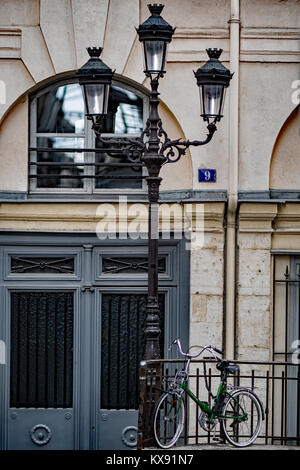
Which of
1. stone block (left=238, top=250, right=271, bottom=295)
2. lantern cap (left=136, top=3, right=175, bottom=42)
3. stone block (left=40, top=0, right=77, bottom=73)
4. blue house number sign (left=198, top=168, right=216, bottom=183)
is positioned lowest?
stone block (left=238, top=250, right=271, bottom=295)

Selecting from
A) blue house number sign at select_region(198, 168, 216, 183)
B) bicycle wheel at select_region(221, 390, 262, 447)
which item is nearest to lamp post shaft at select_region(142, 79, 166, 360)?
bicycle wheel at select_region(221, 390, 262, 447)

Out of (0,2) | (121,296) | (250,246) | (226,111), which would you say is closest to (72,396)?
(121,296)

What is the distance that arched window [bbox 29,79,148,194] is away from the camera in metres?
12.9

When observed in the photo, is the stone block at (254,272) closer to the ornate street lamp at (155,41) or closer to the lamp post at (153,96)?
the lamp post at (153,96)

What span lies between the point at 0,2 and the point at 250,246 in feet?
12.2

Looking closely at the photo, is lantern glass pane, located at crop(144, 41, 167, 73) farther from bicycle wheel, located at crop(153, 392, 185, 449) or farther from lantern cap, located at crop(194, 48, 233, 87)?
bicycle wheel, located at crop(153, 392, 185, 449)

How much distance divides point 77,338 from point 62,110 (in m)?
2.48

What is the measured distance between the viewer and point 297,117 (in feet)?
41.5

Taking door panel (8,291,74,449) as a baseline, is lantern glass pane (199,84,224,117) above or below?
above

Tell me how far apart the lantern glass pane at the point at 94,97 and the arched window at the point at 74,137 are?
77.0 inches

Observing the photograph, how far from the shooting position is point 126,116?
12.9m

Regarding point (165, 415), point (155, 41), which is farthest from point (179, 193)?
point (165, 415)

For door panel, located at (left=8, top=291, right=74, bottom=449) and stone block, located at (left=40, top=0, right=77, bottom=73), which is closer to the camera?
stone block, located at (left=40, top=0, right=77, bottom=73)

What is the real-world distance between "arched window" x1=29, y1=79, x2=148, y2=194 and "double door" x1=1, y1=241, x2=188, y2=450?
0.69m
